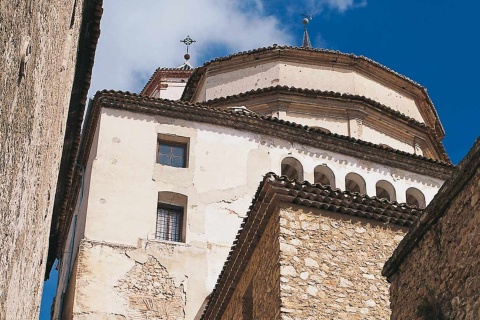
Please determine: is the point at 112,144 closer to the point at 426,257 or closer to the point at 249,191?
the point at 249,191

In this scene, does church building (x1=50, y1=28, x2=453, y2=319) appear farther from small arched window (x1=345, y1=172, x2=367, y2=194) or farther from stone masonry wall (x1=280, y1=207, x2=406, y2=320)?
stone masonry wall (x1=280, y1=207, x2=406, y2=320)

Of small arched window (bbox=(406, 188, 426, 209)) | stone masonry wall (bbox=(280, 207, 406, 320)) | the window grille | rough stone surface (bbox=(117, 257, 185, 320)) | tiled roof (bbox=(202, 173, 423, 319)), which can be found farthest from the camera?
small arched window (bbox=(406, 188, 426, 209))

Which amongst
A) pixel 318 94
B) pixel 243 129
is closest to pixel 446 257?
pixel 243 129

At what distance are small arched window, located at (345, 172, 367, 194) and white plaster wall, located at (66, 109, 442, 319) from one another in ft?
0.48

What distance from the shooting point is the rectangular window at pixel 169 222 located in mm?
20297

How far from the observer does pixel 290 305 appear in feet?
38.3

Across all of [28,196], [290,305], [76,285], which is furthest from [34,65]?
[76,285]

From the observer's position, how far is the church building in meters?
19.1

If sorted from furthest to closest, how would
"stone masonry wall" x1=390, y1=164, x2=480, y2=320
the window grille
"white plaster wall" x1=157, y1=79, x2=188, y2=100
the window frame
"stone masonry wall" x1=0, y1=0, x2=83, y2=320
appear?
"white plaster wall" x1=157, y1=79, x2=188, y2=100
the window frame
the window grille
"stone masonry wall" x1=390, y1=164, x2=480, y2=320
"stone masonry wall" x1=0, y1=0, x2=83, y2=320

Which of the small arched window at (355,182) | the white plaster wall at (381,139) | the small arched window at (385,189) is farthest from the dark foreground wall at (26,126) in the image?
the white plaster wall at (381,139)

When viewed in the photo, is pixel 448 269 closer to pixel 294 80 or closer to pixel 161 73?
pixel 294 80

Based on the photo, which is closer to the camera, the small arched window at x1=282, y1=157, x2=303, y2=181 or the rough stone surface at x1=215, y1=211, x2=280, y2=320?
the rough stone surface at x1=215, y1=211, x2=280, y2=320

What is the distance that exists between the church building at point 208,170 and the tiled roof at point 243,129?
3 cm

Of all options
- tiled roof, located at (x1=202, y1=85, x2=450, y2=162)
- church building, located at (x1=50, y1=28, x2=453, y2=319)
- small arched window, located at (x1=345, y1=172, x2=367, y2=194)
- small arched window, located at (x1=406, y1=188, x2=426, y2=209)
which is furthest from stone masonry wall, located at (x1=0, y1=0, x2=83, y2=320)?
tiled roof, located at (x1=202, y1=85, x2=450, y2=162)
